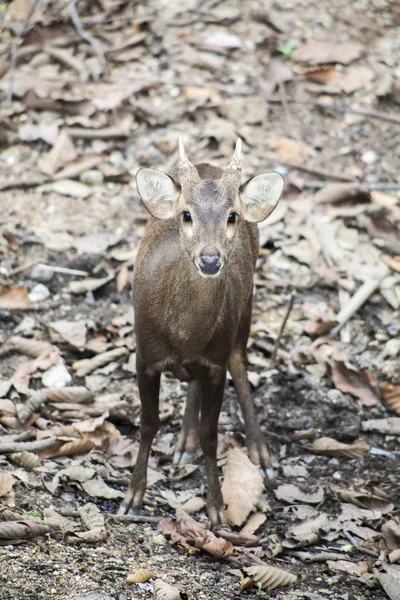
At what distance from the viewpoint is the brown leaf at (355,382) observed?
6.56 metres

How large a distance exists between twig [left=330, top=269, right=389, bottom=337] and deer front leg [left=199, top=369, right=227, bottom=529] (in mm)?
2034

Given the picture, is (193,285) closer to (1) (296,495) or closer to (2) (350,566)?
(1) (296,495)

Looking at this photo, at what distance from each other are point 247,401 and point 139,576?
208 cm

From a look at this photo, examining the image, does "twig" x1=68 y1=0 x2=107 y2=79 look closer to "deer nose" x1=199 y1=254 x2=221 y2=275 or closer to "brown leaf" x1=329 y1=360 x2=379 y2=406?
"brown leaf" x1=329 y1=360 x2=379 y2=406

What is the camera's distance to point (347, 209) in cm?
826

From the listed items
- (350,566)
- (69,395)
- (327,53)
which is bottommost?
(69,395)

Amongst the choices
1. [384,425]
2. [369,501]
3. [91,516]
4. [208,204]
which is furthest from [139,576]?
[384,425]

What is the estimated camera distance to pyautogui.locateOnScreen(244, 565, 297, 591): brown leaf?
4.61 meters

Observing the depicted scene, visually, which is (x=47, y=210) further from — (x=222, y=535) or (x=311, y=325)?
(x=222, y=535)

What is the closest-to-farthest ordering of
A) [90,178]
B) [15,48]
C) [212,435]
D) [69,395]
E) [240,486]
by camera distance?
[212,435] < [240,486] < [69,395] < [90,178] < [15,48]

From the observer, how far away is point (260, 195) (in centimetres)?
501

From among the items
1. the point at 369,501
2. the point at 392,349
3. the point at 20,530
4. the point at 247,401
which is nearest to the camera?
the point at 20,530

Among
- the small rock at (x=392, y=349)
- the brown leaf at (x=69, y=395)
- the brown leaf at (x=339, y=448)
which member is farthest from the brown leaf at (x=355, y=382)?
the brown leaf at (x=69, y=395)

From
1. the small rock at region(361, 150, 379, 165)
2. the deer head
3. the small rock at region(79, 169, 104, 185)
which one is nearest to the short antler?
the deer head
